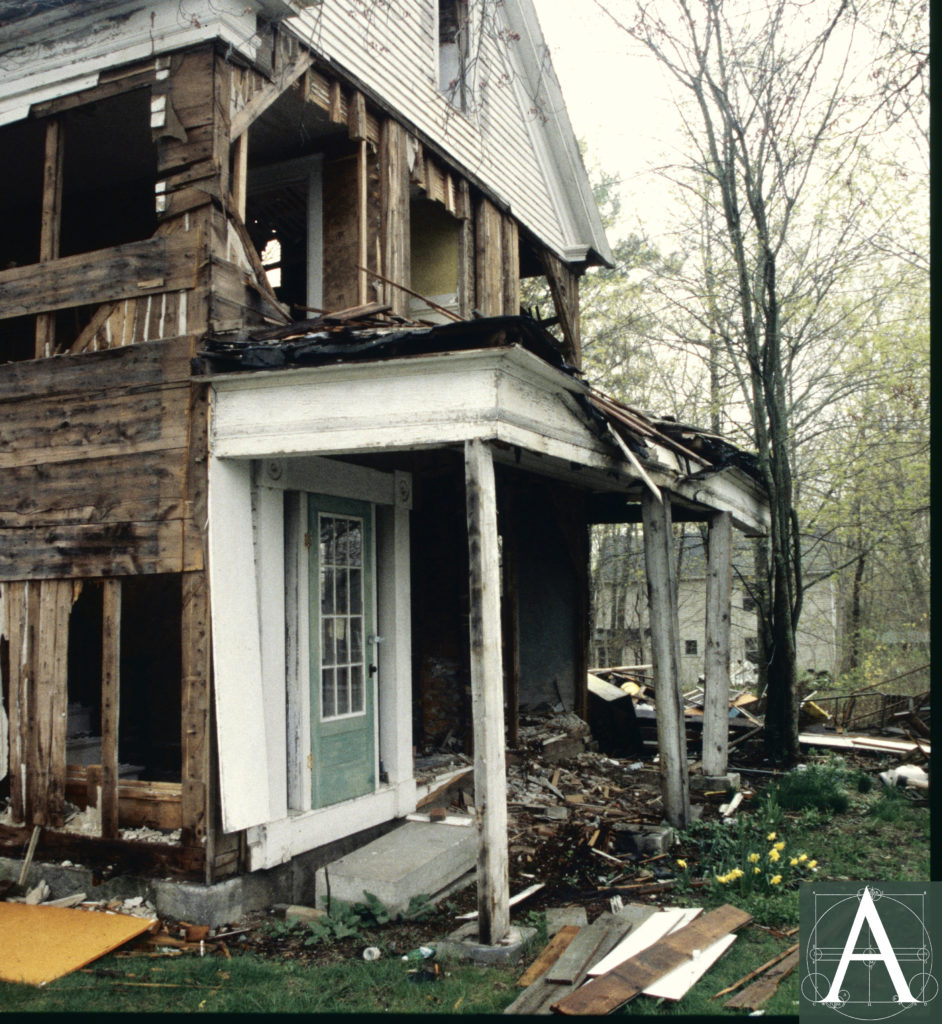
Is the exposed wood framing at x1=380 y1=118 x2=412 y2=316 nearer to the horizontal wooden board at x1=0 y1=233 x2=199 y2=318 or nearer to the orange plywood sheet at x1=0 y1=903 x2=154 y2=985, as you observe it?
the horizontal wooden board at x1=0 y1=233 x2=199 y2=318

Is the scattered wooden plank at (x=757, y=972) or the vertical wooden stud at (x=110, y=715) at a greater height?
the vertical wooden stud at (x=110, y=715)

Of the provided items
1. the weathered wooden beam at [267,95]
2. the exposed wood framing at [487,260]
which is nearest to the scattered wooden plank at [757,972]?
the weathered wooden beam at [267,95]

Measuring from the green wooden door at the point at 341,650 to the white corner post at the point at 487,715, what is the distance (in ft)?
6.23

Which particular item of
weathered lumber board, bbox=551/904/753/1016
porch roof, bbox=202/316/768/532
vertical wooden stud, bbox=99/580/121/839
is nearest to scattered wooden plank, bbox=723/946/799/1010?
weathered lumber board, bbox=551/904/753/1016

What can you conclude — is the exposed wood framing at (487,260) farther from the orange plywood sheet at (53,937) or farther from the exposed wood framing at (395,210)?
the orange plywood sheet at (53,937)

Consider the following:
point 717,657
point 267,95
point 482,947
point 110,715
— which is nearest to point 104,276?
point 267,95

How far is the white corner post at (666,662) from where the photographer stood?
7957 millimetres

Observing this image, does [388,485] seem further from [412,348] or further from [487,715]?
[487,715]

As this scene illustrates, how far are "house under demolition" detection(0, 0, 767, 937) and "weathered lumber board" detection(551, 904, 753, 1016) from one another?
79 centimetres

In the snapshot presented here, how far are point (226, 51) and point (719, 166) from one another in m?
7.24

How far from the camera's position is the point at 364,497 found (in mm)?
Answer: 7656

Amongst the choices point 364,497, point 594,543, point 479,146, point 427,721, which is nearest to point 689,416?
point 594,543

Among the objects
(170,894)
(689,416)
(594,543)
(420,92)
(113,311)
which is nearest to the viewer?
(170,894)

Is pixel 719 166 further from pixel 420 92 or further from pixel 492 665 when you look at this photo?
pixel 492 665
